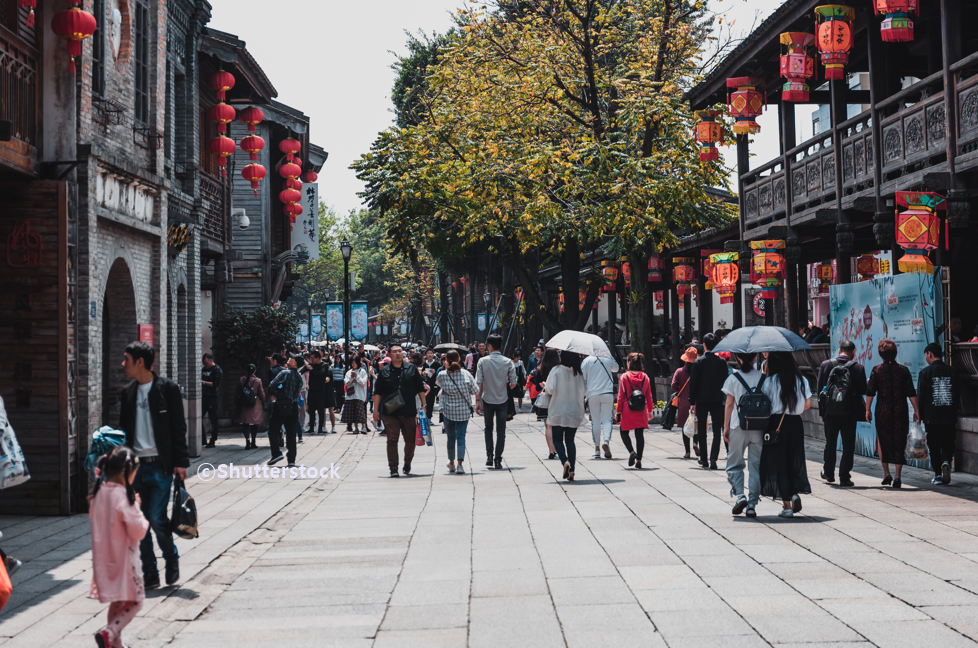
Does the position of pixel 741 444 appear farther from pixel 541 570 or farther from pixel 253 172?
pixel 253 172

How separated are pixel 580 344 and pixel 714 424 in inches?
99.1

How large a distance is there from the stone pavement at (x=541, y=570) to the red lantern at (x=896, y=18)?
6.46 m

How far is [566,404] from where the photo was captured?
1341 cm

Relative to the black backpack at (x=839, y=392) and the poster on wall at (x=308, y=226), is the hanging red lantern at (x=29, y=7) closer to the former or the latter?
the black backpack at (x=839, y=392)

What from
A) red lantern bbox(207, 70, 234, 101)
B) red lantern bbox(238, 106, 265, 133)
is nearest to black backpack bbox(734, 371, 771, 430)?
red lantern bbox(207, 70, 234, 101)

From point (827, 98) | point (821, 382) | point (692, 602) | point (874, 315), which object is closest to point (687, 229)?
point (827, 98)

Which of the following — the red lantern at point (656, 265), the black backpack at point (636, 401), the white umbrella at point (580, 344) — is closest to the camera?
the white umbrella at point (580, 344)

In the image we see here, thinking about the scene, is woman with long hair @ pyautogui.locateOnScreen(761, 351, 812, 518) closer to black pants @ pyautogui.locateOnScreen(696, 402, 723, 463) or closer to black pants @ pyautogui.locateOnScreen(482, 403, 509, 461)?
black pants @ pyautogui.locateOnScreen(696, 402, 723, 463)

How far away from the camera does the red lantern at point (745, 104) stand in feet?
69.1

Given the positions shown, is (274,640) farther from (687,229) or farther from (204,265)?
(687,229)

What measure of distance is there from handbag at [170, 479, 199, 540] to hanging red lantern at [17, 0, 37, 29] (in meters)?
5.89

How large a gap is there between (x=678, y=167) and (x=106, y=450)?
19.2m

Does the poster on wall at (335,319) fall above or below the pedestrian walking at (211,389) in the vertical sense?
above

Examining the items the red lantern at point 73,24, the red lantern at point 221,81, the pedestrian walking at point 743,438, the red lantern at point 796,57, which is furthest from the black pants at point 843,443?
the red lantern at point 221,81
